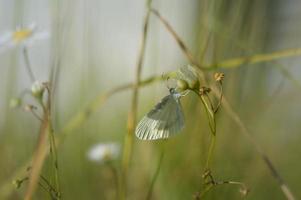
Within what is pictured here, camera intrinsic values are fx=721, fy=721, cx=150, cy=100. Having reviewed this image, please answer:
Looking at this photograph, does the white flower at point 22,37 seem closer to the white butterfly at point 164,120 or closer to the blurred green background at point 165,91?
the blurred green background at point 165,91

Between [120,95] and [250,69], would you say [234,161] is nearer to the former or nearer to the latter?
[250,69]

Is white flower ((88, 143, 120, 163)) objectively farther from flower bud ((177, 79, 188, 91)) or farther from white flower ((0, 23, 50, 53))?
flower bud ((177, 79, 188, 91))

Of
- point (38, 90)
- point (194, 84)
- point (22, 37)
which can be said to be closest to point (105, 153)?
point (22, 37)

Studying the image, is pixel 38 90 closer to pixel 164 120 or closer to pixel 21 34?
pixel 164 120

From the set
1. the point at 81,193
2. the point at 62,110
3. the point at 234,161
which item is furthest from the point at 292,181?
the point at 62,110

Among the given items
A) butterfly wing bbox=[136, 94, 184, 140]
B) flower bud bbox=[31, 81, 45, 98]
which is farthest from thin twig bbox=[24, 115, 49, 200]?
butterfly wing bbox=[136, 94, 184, 140]

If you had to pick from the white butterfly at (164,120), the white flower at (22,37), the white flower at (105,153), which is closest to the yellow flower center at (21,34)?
the white flower at (22,37)
